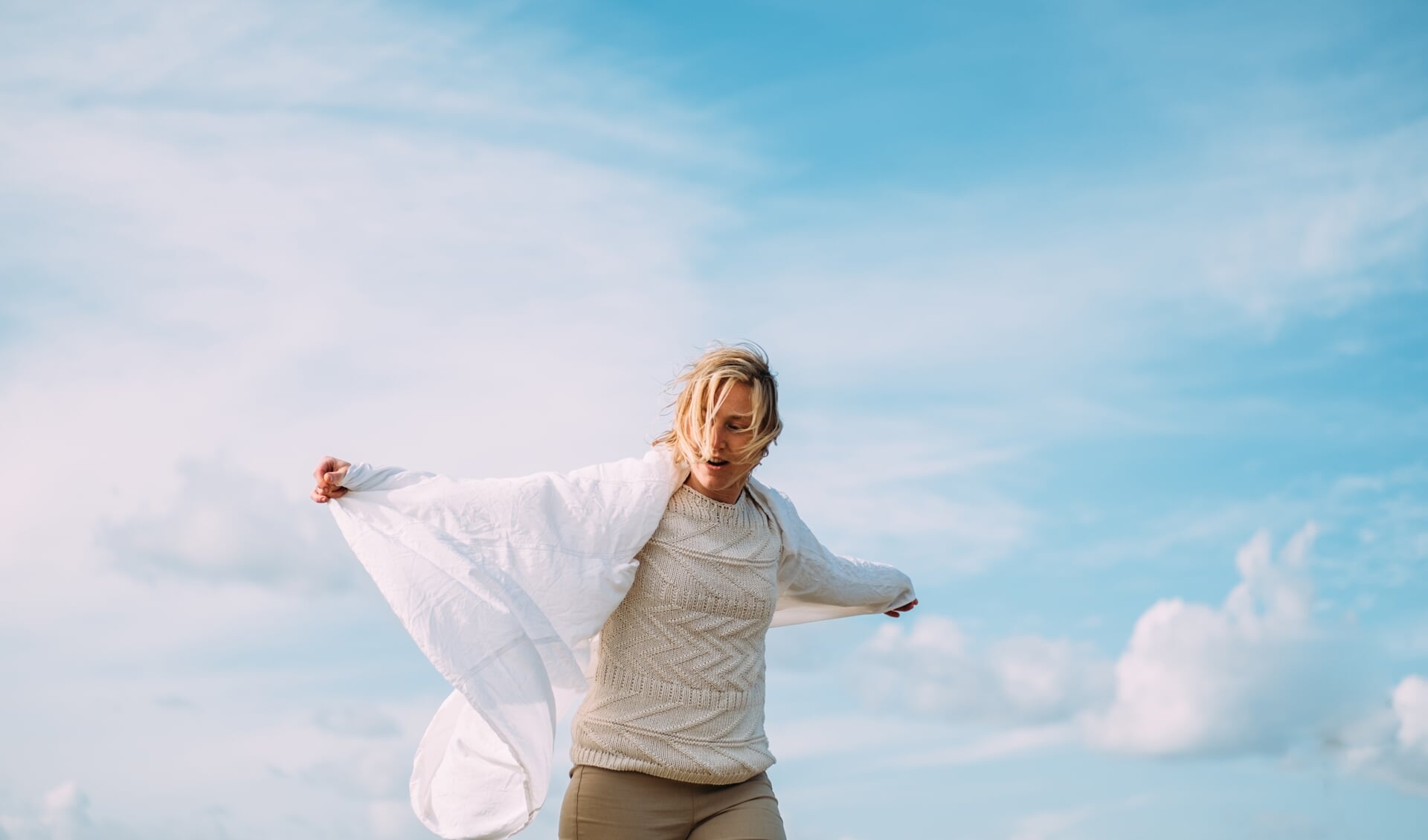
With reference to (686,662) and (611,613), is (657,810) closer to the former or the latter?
(686,662)

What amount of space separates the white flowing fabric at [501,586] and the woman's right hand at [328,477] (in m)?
0.04

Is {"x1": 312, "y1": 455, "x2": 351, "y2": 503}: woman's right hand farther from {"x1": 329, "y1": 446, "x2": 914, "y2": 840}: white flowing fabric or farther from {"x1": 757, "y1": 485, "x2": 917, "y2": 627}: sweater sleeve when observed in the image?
{"x1": 757, "y1": 485, "x2": 917, "y2": 627}: sweater sleeve

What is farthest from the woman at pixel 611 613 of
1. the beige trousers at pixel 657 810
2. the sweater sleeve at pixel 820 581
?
the sweater sleeve at pixel 820 581

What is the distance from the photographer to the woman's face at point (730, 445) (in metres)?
4.17

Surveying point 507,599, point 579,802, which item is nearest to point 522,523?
point 507,599

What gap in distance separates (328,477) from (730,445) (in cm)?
125

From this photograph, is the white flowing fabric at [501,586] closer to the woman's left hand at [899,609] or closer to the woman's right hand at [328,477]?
the woman's right hand at [328,477]

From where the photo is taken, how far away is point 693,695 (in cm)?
414

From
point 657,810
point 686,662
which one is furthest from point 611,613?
point 657,810

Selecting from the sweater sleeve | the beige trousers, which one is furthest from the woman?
the sweater sleeve

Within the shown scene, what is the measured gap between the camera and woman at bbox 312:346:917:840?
4074 millimetres

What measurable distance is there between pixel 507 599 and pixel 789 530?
3.42ft

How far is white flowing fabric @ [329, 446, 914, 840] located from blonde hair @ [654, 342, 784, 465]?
177mm

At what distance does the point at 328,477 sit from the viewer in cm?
419
